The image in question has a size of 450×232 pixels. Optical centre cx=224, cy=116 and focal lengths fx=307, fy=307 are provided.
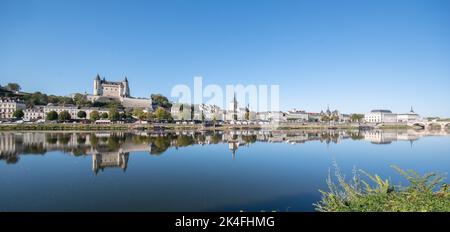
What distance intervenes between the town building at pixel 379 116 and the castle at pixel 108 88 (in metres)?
56.0

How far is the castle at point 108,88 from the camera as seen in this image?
202 feet

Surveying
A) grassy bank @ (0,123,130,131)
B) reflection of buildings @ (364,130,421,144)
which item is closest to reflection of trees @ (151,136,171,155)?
reflection of buildings @ (364,130,421,144)

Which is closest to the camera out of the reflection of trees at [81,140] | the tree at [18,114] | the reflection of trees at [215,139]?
the reflection of trees at [81,140]

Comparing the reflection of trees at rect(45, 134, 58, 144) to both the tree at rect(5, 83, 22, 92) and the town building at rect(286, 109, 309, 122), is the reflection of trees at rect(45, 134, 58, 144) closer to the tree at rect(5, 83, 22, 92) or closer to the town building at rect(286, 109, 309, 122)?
the tree at rect(5, 83, 22, 92)

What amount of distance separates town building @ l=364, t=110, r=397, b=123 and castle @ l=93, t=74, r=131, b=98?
56.0 m

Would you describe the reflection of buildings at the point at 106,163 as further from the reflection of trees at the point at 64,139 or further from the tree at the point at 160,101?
the tree at the point at 160,101

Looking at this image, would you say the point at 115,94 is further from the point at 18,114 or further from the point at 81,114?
the point at 18,114

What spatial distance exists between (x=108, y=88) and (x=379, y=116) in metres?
61.1

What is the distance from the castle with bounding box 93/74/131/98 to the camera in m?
61.7

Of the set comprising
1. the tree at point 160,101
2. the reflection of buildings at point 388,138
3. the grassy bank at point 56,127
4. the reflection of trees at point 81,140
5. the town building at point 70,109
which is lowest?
the reflection of buildings at point 388,138

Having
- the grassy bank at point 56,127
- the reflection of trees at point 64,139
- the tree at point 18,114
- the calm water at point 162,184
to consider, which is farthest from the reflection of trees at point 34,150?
the tree at point 18,114
